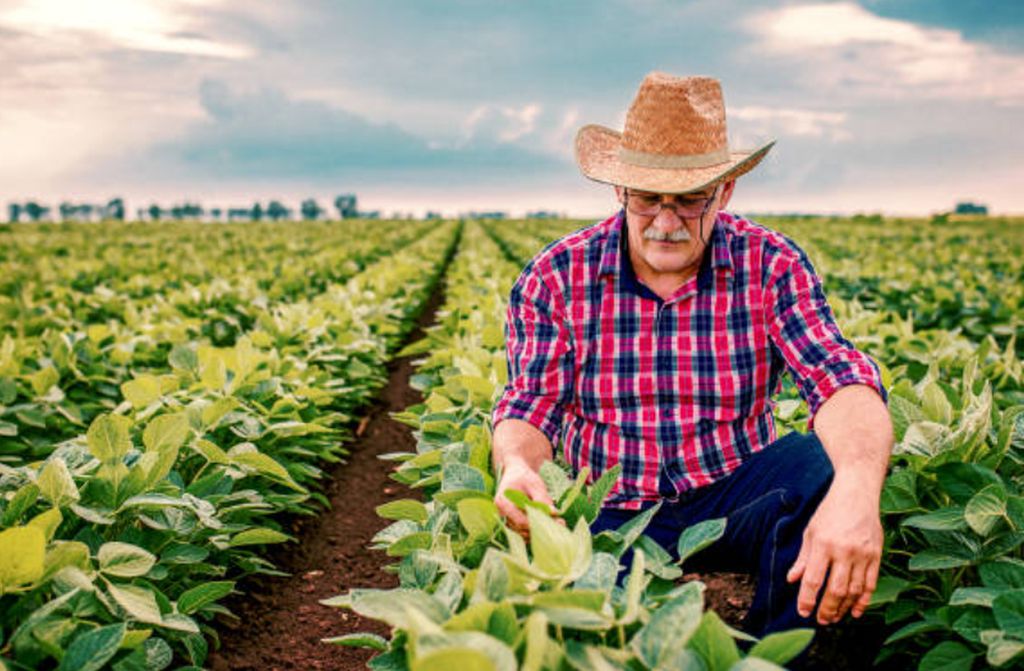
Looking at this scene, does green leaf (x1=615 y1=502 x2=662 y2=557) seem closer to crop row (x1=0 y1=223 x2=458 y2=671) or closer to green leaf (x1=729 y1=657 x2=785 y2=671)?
green leaf (x1=729 y1=657 x2=785 y2=671)

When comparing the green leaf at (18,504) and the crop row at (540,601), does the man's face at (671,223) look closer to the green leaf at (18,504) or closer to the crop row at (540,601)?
the crop row at (540,601)

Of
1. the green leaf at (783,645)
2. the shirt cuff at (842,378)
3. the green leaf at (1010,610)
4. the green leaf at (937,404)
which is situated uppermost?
the shirt cuff at (842,378)

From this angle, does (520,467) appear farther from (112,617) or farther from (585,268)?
(112,617)

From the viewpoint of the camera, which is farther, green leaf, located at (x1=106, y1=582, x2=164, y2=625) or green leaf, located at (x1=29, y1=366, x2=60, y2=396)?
green leaf, located at (x1=29, y1=366, x2=60, y2=396)

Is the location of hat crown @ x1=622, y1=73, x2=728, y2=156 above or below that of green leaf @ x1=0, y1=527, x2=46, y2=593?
above

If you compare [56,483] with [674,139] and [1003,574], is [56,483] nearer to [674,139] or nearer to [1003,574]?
[674,139]

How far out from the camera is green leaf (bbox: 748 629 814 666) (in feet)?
4.37

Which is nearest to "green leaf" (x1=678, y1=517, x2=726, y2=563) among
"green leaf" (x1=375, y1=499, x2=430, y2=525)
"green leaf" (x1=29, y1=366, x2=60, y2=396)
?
"green leaf" (x1=375, y1=499, x2=430, y2=525)

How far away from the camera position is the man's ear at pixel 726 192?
2525 mm

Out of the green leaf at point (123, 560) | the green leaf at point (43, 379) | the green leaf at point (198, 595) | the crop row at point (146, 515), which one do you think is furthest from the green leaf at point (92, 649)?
the green leaf at point (43, 379)

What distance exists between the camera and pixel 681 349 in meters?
2.58

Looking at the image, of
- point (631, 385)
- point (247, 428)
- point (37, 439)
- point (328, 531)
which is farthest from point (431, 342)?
point (631, 385)

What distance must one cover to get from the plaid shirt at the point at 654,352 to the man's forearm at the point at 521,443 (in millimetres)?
70

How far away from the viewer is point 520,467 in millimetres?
2018
